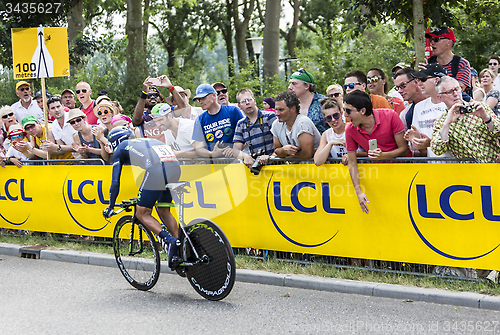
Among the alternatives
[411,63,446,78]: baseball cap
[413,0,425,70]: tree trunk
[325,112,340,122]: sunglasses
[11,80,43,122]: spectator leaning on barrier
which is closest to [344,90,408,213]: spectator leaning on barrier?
[325,112,340,122]: sunglasses

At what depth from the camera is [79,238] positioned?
9.16 meters

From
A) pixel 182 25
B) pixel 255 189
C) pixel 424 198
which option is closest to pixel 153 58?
pixel 182 25

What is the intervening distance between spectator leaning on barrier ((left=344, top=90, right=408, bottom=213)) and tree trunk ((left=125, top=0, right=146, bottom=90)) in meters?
17.0

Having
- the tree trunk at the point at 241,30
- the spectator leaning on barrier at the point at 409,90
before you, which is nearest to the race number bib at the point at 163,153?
the spectator leaning on barrier at the point at 409,90

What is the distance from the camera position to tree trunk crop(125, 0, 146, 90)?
21781 millimetres

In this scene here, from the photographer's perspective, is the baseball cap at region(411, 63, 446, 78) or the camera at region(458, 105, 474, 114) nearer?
the camera at region(458, 105, 474, 114)

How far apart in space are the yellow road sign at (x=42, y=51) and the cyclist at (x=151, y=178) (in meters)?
4.49

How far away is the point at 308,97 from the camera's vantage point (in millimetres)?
7355

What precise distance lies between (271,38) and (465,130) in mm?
13188

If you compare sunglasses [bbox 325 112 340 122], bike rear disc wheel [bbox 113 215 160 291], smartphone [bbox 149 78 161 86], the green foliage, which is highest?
the green foliage

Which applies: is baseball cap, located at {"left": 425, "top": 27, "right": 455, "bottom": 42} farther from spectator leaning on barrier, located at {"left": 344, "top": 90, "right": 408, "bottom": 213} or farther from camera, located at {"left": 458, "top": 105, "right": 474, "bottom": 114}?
camera, located at {"left": 458, "top": 105, "right": 474, "bottom": 114}

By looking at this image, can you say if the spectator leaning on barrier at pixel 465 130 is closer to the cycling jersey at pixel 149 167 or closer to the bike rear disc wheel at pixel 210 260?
the bike rear disc wheel at pixel 210 260

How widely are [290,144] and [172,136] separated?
248 cm

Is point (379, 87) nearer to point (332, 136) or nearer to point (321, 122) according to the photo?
point (321, 122)
